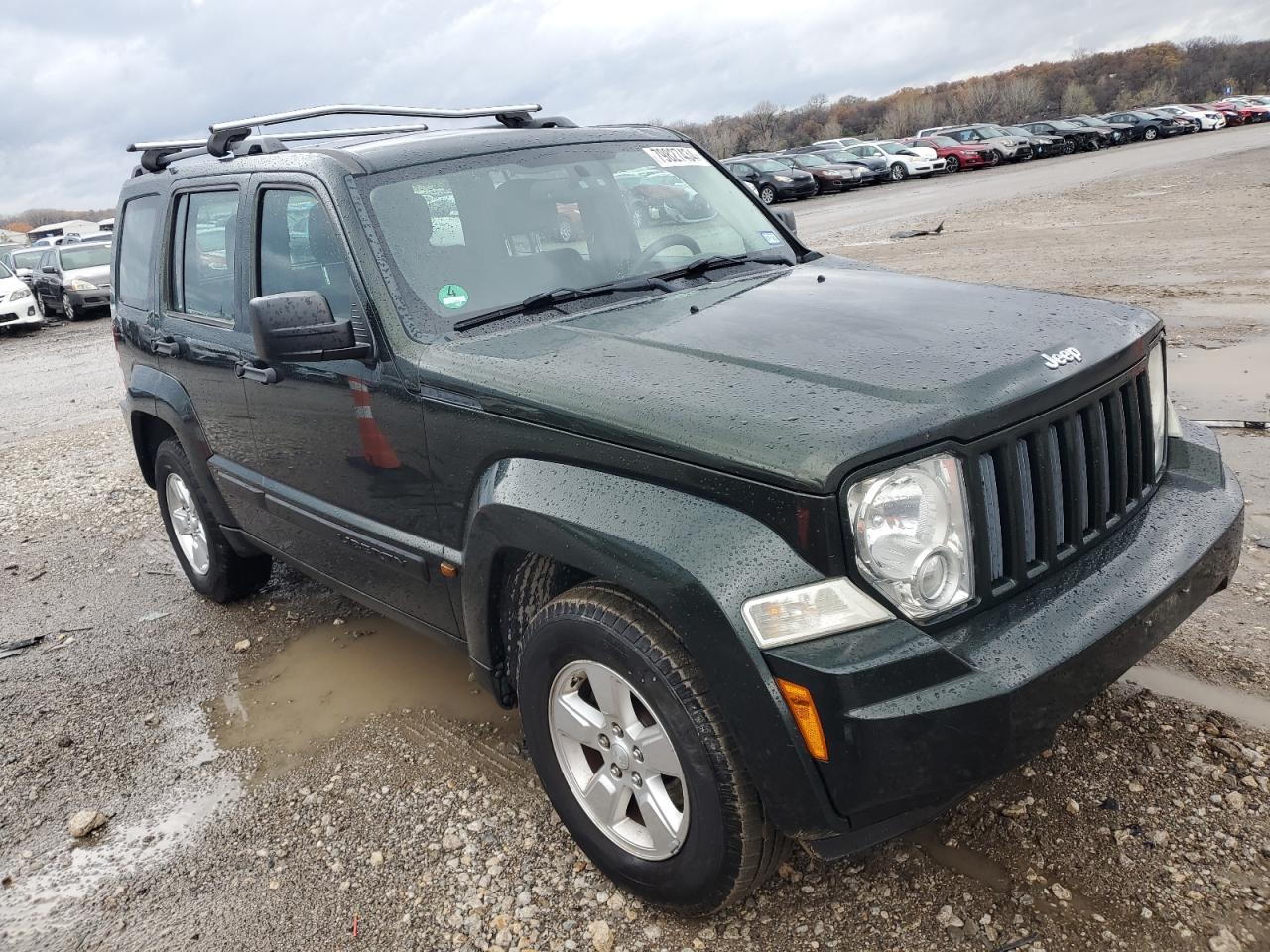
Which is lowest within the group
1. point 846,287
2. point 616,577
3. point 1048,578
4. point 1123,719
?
point 1123,719

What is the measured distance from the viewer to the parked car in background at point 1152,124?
132 feet

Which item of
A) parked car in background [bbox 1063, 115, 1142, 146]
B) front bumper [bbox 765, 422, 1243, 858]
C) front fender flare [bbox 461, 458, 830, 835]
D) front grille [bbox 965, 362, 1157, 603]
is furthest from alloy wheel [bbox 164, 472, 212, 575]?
parked car in background [bbox 1063, 115, 1142, 146]

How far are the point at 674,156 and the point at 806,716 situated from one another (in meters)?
2.64

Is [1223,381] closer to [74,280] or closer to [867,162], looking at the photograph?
[74,280]

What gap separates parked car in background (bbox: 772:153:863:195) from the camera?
29.6 m

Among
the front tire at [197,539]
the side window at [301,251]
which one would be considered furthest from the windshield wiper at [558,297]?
the front tire at [197,539]

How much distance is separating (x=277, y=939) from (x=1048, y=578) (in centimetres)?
217

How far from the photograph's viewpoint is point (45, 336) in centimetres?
1759

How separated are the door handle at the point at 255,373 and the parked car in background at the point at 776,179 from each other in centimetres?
2499

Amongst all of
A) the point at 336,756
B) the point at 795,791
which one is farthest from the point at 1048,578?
the point at 336,756

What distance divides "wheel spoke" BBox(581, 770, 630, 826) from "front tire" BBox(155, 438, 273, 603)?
2.62m

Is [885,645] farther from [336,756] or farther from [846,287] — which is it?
[336,756]

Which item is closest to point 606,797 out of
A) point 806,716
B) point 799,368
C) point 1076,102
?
point 806,716

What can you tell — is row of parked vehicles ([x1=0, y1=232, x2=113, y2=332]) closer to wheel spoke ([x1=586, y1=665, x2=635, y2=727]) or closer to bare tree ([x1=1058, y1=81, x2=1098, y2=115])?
wheel spoke ([x1=586, y1=665, x2=635, y2=727])
